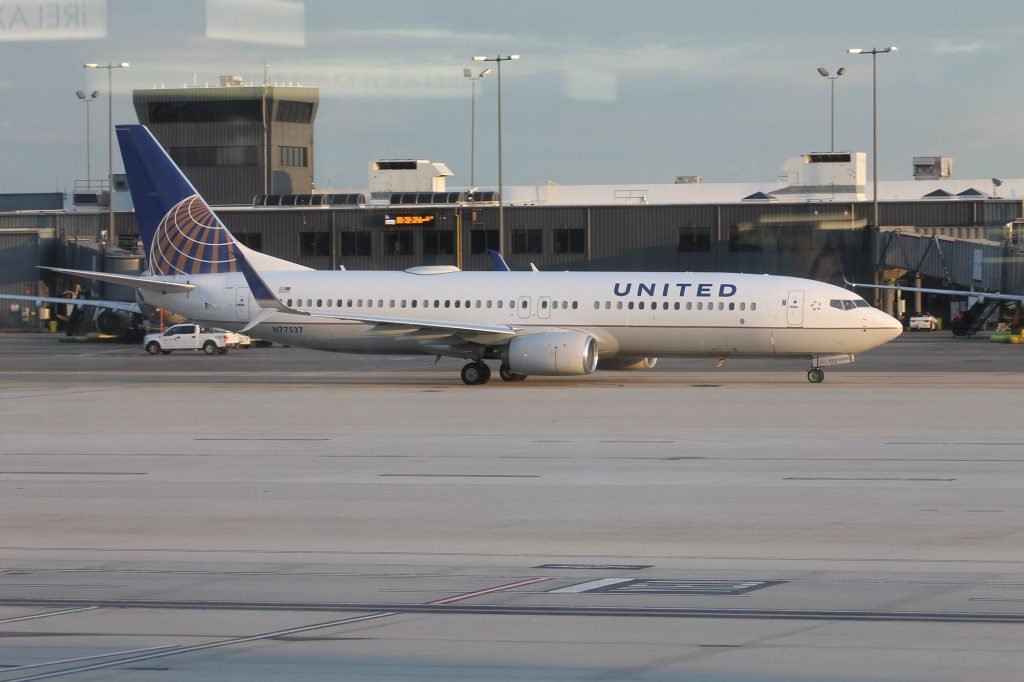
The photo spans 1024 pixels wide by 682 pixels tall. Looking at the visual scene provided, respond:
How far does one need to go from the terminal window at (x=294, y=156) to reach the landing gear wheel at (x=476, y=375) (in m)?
70.2

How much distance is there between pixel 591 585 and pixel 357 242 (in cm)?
9016

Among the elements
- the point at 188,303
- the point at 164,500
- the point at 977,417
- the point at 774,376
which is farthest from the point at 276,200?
the point at 164,500

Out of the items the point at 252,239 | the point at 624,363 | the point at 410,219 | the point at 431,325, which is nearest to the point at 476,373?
the point at 431,325

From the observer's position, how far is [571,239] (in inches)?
3932

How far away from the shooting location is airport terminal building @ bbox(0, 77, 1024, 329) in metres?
97.6

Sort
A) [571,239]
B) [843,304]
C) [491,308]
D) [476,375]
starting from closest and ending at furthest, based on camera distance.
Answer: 1. [843,304]
2. [476,375]
3. [491,308]
4. [571,239]

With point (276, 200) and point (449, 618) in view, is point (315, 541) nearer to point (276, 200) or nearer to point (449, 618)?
point (449, 618)

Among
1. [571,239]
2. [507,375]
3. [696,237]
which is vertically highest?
[696,237]

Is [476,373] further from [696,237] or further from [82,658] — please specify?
[696,237]

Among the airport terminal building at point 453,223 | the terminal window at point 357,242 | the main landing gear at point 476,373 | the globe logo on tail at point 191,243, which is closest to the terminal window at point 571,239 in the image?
the airport terminal building at point 453,223

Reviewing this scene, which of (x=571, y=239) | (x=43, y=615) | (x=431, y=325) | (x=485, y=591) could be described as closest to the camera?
(x=43, y=615)

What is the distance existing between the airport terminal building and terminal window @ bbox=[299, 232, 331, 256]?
0.34 ft

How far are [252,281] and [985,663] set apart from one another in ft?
125

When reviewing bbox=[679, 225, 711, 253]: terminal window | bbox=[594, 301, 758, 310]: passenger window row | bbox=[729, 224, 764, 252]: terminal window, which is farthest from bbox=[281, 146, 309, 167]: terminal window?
bbox=[594, 301, 758, 310]: passenger window row
